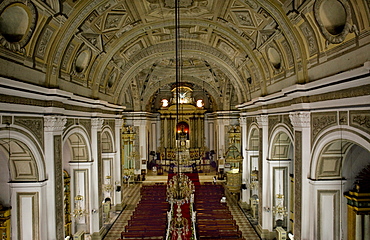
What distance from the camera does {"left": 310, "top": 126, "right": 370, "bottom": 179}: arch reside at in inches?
220

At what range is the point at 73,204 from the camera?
433 inches

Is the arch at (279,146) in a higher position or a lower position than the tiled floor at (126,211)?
higher

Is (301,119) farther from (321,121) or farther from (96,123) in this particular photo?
(96,123)

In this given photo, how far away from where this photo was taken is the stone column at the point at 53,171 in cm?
761

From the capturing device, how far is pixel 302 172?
7891 mm

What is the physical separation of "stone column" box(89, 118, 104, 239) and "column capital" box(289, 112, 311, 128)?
297 inches

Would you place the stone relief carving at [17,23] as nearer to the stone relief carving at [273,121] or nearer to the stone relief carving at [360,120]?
the stone relief carving at [360,120]

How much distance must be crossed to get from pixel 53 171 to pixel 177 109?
386 cm

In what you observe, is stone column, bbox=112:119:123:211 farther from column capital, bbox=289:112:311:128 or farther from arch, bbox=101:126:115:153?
column capital, bbox=289:112:311:128

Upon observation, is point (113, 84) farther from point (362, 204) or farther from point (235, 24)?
point (362, 204)

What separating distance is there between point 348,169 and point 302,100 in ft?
7.91

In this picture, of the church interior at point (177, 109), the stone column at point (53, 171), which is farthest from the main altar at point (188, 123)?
the stone column at point (53, 171)

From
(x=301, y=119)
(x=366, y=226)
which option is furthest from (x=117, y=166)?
(x=366, y=226)

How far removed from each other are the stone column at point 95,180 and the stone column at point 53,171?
3095mm
